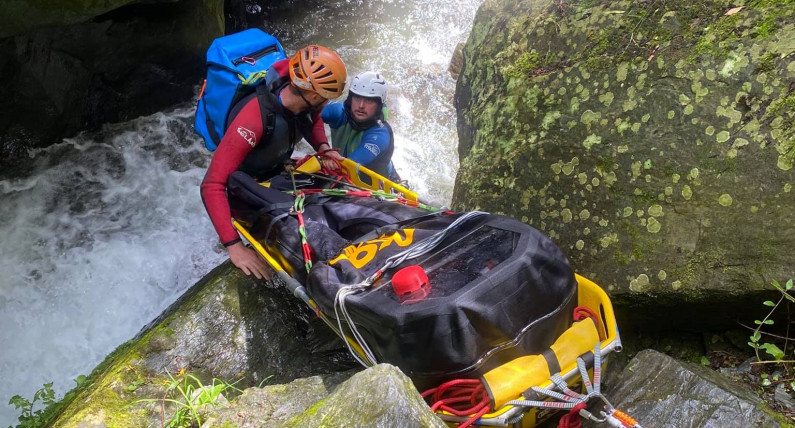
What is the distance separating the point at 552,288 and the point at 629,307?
100cm

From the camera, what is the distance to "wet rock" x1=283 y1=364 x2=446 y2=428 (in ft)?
6.57

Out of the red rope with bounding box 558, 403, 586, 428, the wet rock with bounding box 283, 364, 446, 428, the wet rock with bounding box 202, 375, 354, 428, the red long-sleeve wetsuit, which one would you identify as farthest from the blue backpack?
the red rope with bounding box 558, 403, 586, 428

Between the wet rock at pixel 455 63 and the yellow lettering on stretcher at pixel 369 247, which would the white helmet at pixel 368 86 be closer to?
the yellow lettering on stretcher at pixel 369 247

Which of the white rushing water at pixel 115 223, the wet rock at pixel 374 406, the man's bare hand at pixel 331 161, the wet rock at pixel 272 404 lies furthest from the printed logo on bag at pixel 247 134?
the white rushing water at pixel 115 223

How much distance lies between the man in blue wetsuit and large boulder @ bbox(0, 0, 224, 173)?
2.55 m

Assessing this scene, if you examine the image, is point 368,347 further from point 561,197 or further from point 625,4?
point 625,4

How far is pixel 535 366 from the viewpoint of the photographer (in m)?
2.30

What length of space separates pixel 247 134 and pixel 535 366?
2.30m

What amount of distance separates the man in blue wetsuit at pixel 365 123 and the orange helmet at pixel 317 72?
3.45 ft

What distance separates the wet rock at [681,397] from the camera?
228cm

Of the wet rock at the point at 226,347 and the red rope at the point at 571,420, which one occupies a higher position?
the red rope at the point at 571,420

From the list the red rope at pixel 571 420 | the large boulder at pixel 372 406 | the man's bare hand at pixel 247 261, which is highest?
the large boulder at pixel 372 406

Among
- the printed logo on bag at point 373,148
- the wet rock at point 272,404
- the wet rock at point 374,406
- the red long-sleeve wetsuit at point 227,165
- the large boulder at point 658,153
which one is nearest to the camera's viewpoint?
the wet rock at point 374,406

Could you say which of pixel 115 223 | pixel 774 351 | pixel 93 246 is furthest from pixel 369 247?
pixel 115 223
